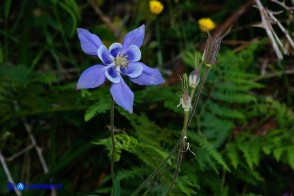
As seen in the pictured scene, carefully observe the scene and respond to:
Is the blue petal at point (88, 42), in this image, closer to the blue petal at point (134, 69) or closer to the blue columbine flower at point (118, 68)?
the blue columbine flower at point (118, 68)

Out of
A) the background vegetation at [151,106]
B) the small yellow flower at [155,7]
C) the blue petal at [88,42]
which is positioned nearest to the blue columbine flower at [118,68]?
the blue petal at [88,42]

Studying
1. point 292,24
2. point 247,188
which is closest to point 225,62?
point 292,24

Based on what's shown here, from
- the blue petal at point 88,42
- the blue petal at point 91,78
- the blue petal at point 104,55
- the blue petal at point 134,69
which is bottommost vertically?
the blue petal at point 134,69

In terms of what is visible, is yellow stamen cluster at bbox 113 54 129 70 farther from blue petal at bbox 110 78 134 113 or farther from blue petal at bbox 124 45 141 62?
blue petal at bbox 110 78 134 113

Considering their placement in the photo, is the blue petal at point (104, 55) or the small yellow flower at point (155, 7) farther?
the small yellow flower at point (155, 7)

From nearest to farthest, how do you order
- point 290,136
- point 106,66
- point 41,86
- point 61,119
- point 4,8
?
point 106,66, point 290,136, point 41,86, point 61,119, point 4,8

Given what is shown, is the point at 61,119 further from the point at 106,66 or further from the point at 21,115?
the point at 106,66

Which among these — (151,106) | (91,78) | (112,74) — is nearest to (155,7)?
(151,106)
